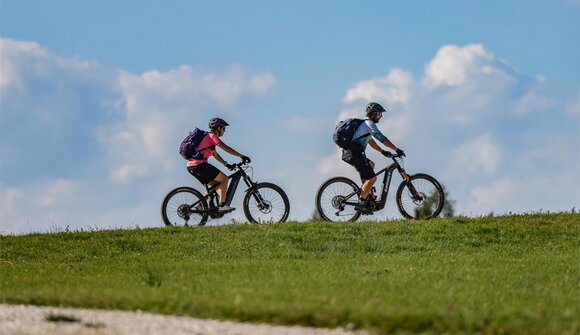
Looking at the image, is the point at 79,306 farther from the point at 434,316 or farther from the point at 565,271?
the point at 565,271

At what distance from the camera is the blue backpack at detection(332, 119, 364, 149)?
2264 centimetres

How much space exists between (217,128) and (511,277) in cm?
913

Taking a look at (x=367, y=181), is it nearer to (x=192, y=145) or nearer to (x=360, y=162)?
(x=360, y=162)

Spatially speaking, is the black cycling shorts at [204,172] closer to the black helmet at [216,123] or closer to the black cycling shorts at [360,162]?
the black helmet at [216,123]

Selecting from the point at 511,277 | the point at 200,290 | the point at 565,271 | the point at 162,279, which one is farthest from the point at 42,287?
the point at 565,271

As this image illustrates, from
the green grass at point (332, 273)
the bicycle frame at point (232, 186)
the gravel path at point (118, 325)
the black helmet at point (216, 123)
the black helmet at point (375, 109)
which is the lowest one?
the gravel path at point (118, 325)

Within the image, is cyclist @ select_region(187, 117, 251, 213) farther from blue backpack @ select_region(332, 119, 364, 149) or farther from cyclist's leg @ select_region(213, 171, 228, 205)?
blue backpack @ select_region(332, 119, 364, 149)

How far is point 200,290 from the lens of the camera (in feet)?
44.6

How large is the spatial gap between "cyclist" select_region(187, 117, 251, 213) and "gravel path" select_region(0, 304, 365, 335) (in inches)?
401

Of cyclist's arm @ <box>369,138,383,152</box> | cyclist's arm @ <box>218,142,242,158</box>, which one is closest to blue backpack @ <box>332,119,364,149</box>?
cyclist's arm @ <box>369,138,383,152</box>

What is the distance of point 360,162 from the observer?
2280cm

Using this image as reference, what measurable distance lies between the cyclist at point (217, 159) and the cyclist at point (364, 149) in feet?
8.23

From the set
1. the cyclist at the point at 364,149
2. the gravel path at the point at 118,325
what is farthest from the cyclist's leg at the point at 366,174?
the gravel path at the point at 118,325

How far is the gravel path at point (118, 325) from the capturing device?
1119cm
